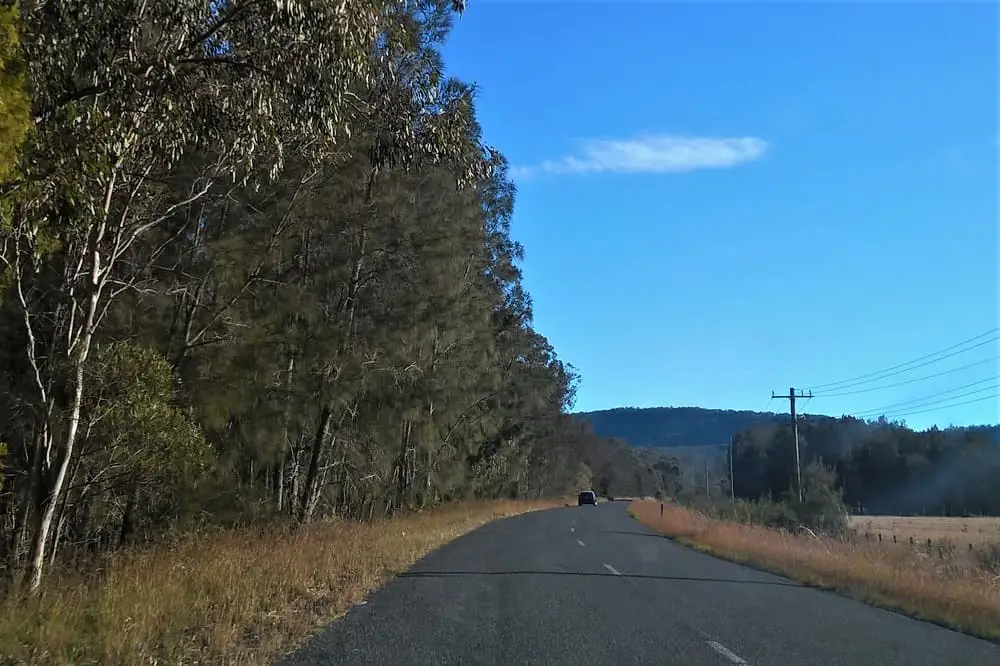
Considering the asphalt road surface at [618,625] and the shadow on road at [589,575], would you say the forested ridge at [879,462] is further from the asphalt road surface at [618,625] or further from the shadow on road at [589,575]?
the asphalt road surface at [618,625]

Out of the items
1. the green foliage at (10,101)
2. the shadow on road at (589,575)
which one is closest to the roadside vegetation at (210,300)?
the green foliage at (10,101)

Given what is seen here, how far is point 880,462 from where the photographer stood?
81.1m

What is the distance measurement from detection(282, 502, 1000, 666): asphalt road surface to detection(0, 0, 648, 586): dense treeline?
4.07 meters

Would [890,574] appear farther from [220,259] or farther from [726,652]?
[220,259]

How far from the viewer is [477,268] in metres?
39.5

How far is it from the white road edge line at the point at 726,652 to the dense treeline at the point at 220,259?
258 inches

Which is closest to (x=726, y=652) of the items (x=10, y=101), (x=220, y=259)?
(x=10, y=101)

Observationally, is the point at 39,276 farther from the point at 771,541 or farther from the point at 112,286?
the point at 771,541

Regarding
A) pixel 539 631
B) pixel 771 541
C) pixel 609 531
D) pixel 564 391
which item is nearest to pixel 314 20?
pixel 539 631

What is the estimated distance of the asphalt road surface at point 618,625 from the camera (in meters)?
9.18

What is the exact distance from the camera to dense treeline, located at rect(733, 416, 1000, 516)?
69.9m

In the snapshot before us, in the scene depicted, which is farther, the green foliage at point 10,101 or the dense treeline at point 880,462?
the dense treeline at point 880,462

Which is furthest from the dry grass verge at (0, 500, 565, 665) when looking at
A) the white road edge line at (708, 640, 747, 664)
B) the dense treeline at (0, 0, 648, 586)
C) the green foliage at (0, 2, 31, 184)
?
the white road edge line at (708, 640, 747, 664)

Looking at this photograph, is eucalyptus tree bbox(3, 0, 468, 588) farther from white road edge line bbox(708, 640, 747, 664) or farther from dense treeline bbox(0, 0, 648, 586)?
white road edge line bbox(708, 640, 747, 664)
